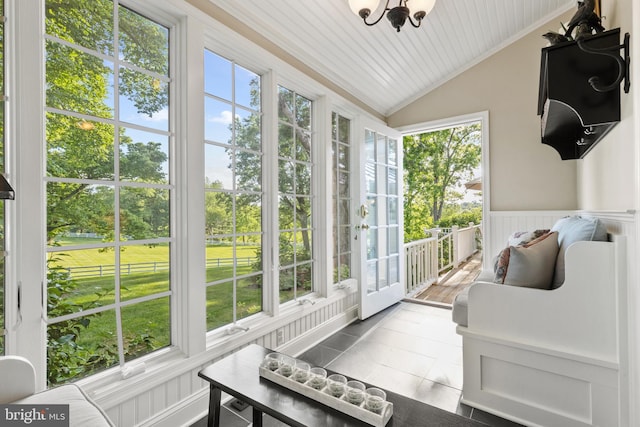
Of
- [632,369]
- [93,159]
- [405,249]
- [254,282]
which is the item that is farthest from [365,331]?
[93,159]

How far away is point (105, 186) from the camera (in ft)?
4.94

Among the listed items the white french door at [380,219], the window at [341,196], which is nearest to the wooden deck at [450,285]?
the white french door at [380,219]

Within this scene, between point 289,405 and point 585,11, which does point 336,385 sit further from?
point 585,11

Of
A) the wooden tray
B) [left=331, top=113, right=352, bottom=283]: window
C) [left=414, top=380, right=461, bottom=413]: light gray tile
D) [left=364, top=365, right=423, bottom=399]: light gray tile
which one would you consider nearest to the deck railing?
[left=331, top=113, right=352, bottom=283]: window

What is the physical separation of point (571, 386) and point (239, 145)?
96.2 inches

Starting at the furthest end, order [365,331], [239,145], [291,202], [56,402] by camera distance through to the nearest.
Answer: [365,331] → [291,202] → [239,145] → [56,402]

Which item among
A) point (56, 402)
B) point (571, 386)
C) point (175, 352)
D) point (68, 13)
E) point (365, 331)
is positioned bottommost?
point (365, 331)

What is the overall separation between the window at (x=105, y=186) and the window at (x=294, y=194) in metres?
0.99

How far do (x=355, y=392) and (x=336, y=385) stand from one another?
3.0 inches

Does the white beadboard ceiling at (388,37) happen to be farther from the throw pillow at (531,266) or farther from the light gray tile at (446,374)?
the light gray tile at (446,374)

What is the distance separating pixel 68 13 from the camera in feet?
4.64

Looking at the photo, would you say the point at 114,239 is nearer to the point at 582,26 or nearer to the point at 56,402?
the point at 56,402

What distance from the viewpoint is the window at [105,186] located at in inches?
53.7

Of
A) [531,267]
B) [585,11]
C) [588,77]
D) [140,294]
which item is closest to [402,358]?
→ [531,267]
